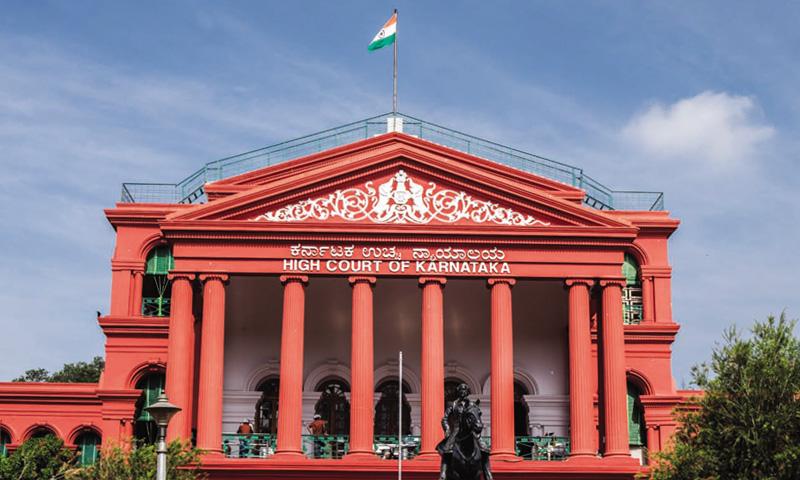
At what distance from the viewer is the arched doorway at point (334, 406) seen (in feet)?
153

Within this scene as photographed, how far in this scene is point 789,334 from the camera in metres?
35.0

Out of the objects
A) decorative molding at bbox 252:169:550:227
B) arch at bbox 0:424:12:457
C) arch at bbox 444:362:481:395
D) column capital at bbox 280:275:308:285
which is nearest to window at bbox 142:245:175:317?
arch at bbox 0:424:12:457

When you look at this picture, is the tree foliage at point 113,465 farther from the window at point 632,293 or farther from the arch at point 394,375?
the window at point 632,293

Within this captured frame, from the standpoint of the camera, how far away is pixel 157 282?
49219mm

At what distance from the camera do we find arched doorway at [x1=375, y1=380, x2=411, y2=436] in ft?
153

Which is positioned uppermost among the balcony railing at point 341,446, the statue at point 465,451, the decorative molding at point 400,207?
the decorative molding at point 400,207

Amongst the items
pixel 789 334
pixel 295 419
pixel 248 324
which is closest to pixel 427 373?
pixel 295 419

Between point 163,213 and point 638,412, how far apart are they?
62.7 feet

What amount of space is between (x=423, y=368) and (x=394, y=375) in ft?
20.5

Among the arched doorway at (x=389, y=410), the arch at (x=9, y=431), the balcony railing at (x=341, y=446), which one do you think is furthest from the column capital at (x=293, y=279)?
the arch at (x=9, y=431)

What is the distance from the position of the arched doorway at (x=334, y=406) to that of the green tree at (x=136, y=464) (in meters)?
10.0

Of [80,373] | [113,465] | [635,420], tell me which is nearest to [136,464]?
[113,465]

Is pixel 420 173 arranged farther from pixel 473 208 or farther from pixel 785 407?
pixel 785 407

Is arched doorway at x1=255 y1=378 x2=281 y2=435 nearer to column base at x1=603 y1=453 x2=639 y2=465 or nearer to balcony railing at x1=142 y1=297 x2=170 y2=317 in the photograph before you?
balcony railing at x1=142 y1=297 x2=170 y2=317
